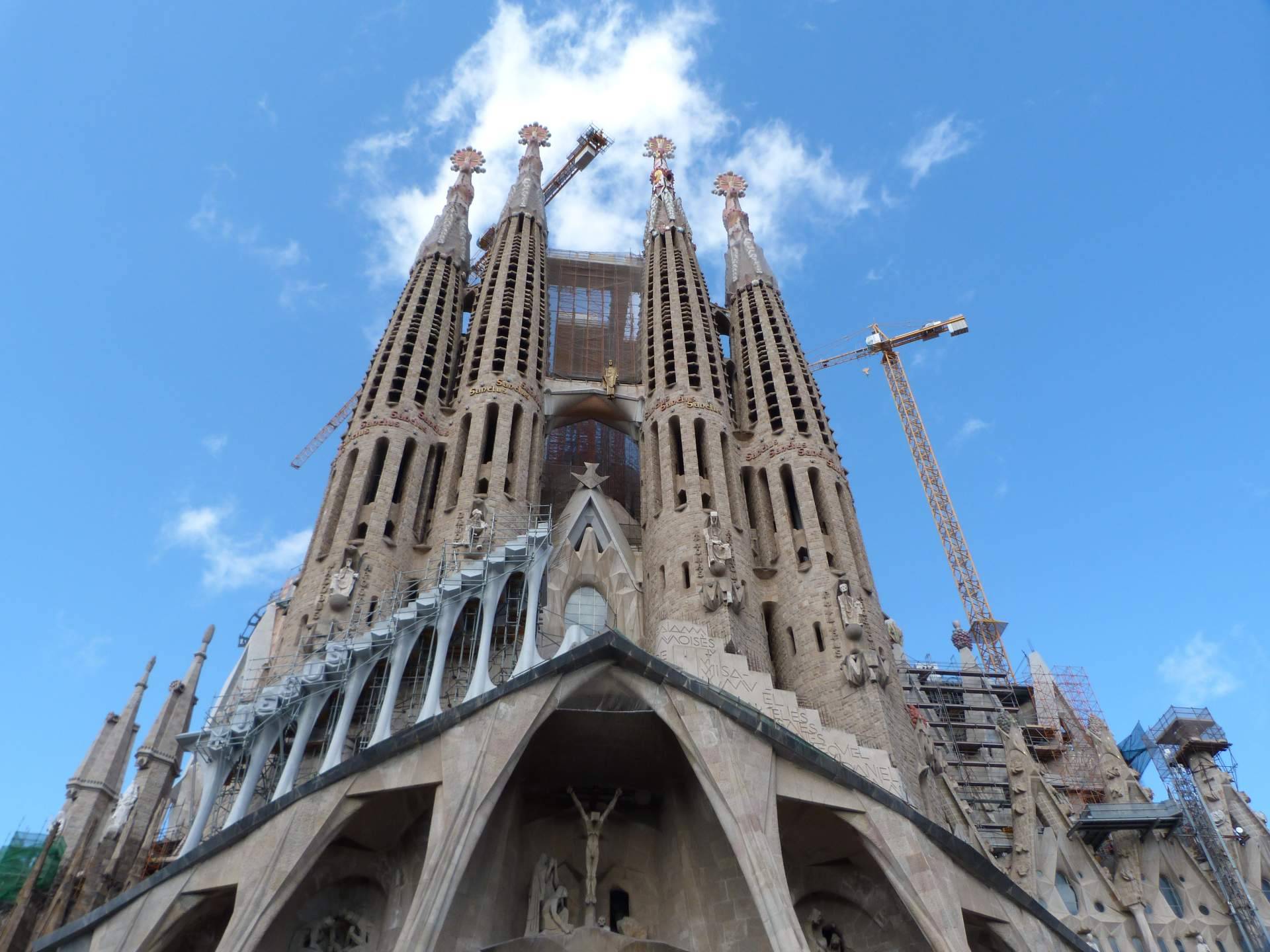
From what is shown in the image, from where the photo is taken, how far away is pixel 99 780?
27500 mm

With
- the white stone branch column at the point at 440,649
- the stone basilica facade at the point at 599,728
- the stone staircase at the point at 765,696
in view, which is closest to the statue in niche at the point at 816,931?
the stone basilica facade at the point at 599,728

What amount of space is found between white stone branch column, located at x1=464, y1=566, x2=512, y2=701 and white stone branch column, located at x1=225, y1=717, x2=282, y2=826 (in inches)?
159

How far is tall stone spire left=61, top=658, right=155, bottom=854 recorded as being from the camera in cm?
2631

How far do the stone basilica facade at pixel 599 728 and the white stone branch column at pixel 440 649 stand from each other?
0.10 metres

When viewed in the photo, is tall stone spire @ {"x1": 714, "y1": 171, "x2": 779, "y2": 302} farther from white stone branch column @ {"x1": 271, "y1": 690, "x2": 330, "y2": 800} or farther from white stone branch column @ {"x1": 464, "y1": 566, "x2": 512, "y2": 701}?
white stone branch column @ {"x1": 271, "y1": 690, "x2": 330, "y2": 800}

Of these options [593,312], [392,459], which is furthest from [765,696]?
[593,312]

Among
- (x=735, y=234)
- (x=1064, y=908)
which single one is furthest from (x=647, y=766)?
→ (x=735, y=234)

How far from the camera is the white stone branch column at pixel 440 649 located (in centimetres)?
2092

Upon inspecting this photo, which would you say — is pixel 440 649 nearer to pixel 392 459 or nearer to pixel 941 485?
pixel 392 459

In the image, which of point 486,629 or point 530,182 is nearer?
point 486,629

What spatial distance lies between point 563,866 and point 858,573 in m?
11.4

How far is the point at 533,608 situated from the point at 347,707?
4.57 meters

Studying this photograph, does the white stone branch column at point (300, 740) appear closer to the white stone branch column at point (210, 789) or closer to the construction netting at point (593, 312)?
the white stone branch column at point (210, 789)

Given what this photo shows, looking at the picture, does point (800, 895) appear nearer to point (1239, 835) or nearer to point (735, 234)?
A: point (1239, 835)
